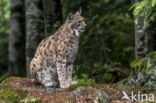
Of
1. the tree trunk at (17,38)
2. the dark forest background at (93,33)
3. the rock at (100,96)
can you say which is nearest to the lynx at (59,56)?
the dark forest background at (93,33)

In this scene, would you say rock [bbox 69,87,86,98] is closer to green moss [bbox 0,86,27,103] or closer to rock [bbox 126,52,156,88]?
green moss [bbox 0,86,27,103]

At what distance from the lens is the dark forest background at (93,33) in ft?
26.0

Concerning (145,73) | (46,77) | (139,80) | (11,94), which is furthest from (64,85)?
(145,73)

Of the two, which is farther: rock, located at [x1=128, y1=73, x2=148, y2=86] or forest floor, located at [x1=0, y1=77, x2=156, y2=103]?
rock, located at [x1=128, y1=73, x2=148, y2=86]

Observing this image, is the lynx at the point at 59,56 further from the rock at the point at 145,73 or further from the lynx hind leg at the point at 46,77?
the rock at the point at 145,73

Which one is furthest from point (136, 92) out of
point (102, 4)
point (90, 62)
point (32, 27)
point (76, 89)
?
point (102, 4)

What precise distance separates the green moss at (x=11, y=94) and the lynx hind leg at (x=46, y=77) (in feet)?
3.54

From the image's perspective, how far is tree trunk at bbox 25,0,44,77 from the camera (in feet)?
32.6

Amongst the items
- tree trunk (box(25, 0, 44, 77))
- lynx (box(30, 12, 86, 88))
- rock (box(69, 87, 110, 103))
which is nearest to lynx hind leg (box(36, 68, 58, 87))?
lynx (box(30, 12, 86, 88))

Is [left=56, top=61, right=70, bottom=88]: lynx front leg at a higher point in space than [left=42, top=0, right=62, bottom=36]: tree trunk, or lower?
lower

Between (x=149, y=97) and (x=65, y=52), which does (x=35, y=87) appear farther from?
(x=149, y=97)

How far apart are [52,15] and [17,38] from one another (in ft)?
15.3

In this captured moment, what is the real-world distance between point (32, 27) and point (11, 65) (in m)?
4.61

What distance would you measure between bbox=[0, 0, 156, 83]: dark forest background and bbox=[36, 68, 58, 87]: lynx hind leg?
1028 mm
